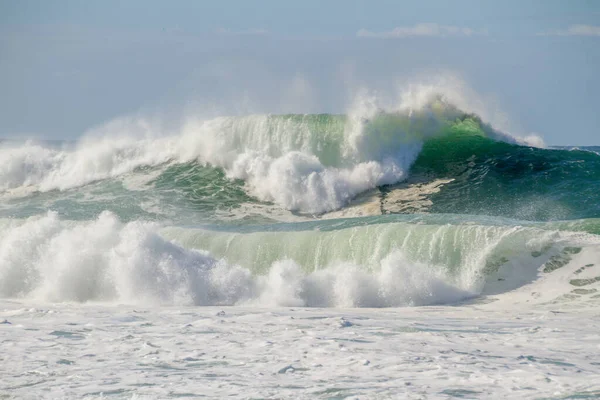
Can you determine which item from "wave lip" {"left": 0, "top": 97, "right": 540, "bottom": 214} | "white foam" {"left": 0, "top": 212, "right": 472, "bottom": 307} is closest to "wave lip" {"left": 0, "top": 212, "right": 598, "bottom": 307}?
"white foam" {"left": 0, "top": 212, "right": 472, "bottom": 307}

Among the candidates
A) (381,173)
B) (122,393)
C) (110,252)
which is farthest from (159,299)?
(381,173)

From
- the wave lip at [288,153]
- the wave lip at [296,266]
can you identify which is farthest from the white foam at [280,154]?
the wave lip at [296,266]

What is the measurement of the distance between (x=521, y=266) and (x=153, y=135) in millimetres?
17587

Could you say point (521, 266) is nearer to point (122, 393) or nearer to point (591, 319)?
point (591, 319)

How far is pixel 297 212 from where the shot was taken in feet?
71.2

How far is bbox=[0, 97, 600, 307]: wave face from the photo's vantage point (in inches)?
527

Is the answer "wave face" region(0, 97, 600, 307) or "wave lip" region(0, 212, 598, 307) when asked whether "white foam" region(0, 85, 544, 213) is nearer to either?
"wave face" region(0, 97, 600, 307)

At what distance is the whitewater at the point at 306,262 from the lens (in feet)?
24.8

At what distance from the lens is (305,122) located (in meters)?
25.1

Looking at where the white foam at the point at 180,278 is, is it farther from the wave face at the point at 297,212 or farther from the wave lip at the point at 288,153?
the wave lip at the point at 288,153

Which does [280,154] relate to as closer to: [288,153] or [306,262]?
[288,153]

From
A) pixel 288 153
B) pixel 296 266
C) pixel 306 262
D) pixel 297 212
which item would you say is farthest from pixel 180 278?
pixel 288 153

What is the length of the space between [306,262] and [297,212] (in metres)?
6.78

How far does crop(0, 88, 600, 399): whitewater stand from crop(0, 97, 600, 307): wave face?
0.17ft
